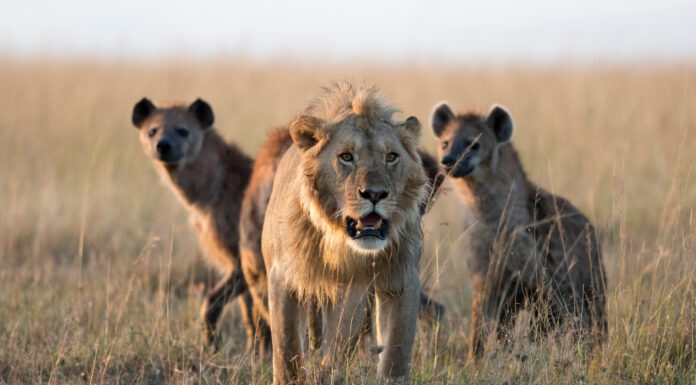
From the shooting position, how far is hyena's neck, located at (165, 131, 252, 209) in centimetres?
700

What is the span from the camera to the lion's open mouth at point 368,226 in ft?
11.7

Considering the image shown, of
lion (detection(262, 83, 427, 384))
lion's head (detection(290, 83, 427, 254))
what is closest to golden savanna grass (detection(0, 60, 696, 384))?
lion (detection(262, 83, 427, 384))

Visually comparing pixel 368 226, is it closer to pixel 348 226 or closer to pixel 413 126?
pixel 348 226

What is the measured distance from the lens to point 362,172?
3562mm

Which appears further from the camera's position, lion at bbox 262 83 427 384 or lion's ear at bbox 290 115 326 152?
lion's ear at bbox 290 115 326 152

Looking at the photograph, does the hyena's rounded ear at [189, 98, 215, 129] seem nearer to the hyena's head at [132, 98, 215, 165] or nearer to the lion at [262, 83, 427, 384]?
the hyena's head at [132, 98, 215, 165]

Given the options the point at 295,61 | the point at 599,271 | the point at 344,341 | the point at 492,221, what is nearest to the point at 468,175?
the point at 492,221

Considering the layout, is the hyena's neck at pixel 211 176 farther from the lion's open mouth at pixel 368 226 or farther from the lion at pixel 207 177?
Result: the lion's open mouth at pixel 368 226

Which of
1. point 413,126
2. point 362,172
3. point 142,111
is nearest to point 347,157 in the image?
point 362,172

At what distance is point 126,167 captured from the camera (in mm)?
11555

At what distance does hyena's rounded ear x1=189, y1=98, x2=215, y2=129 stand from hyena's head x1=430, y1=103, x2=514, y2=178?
6.44 ft

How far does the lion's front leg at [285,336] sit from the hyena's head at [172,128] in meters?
3.11

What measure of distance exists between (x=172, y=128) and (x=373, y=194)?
13.1ft

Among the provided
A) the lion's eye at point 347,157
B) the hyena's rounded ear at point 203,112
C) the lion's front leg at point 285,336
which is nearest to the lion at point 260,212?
the hyena's rounded ear at point 203,112
